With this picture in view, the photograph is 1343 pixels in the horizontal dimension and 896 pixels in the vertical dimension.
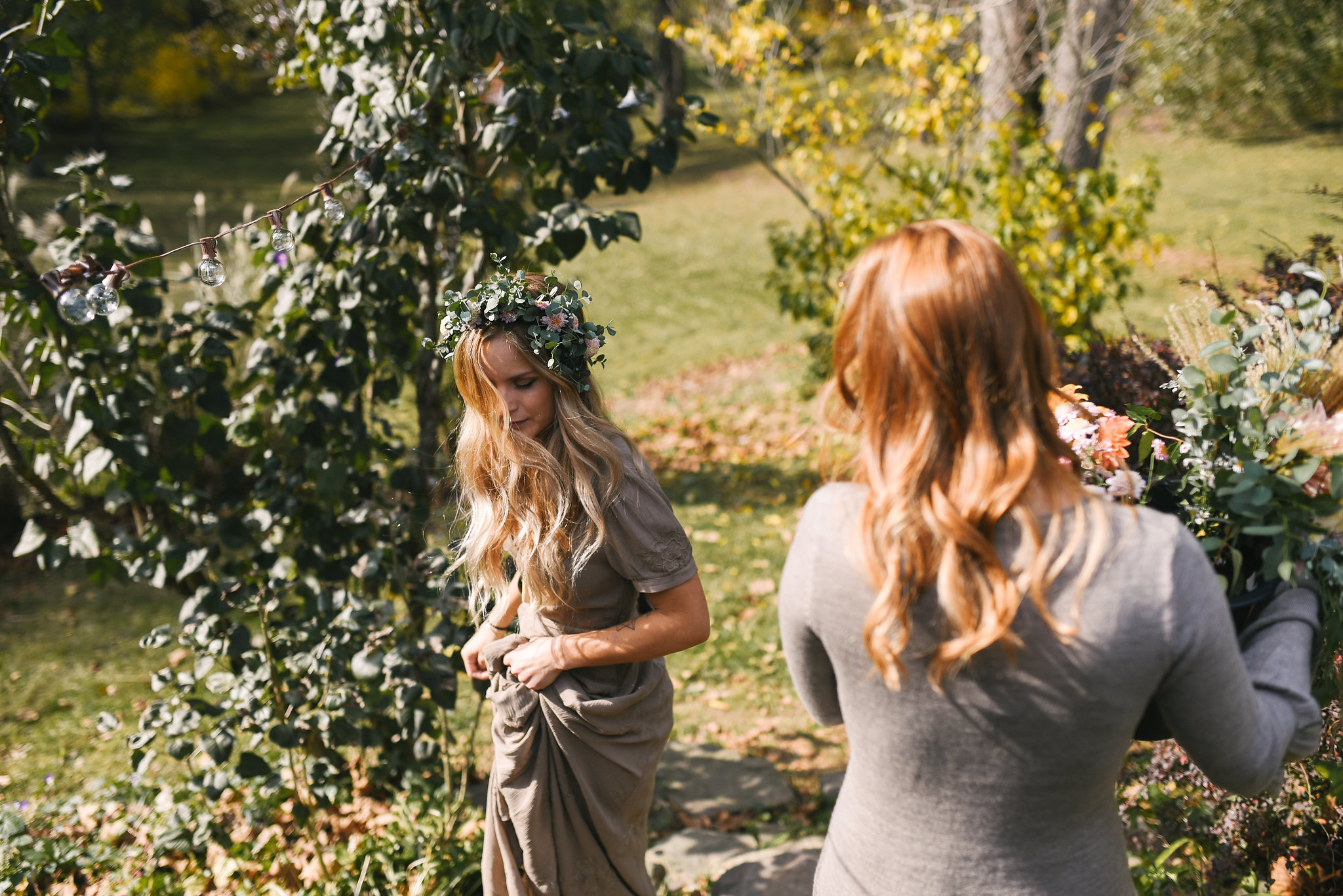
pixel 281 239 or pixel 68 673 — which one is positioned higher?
pixel 281 239

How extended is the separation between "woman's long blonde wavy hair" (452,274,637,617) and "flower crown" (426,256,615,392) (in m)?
0.02

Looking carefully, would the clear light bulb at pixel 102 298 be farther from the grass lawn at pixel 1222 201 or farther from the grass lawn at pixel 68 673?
the grass lawn at pixel 1222 201

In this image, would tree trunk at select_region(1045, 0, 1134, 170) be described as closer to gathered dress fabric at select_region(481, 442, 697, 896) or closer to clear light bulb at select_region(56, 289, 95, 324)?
gathered dress fabric at select_region(481, 442, 697, 896)

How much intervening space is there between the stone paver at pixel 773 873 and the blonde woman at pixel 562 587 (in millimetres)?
657

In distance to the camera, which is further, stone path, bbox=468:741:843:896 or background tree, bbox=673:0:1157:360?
background tree, bbox=673:0:1157:360

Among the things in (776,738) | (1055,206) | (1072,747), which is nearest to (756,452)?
(1055,206)

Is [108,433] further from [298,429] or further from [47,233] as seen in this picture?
[47,233]

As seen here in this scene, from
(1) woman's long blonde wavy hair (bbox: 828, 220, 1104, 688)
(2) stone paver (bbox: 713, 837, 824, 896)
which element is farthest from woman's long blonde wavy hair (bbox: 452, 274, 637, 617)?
(2) stone paver (bbox: 713, 837, 824, 896)

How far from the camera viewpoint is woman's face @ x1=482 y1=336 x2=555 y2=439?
2037mm

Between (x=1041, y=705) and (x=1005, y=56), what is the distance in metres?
5.96

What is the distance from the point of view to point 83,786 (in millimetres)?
3676

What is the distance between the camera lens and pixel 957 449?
1.17m

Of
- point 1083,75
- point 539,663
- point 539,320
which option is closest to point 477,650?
point 539,663

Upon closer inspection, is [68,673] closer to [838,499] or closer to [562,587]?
[562,587]
